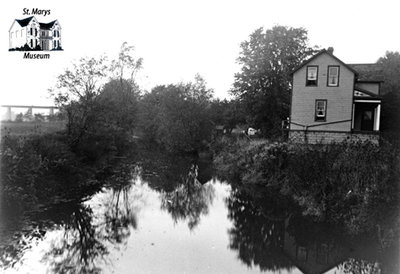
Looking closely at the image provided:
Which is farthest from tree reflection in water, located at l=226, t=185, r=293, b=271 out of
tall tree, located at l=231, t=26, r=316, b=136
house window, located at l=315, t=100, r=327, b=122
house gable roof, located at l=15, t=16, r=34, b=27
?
tall tree, located at l=231, t=26, r=316, b=136

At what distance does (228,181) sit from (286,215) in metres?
10.1

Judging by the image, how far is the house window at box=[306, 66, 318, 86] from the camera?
96.1 feet

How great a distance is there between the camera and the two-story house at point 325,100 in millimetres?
28469

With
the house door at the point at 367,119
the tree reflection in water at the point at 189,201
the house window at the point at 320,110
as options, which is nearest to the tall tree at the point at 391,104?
the house door at the point at 367,119

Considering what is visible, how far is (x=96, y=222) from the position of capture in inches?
558

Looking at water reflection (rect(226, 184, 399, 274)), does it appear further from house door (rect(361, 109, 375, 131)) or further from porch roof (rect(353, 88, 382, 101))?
house door (rect(361, 109, 375, 131))

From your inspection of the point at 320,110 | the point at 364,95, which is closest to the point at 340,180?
the point at 320,110

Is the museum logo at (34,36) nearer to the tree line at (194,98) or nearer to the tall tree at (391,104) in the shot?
the tree line at (194,98)

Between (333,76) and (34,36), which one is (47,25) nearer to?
(34,36)

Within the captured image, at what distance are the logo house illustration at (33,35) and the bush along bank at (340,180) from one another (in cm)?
1286

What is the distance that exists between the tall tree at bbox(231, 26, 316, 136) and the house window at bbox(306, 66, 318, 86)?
908 centimetres

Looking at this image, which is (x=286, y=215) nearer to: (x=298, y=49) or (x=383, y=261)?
(x=383, y=261)

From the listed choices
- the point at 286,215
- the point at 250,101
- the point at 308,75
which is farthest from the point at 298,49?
the point at 286,215

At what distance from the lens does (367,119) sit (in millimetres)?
31297
